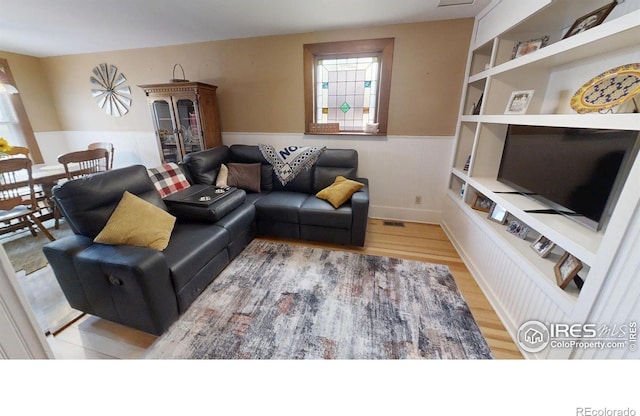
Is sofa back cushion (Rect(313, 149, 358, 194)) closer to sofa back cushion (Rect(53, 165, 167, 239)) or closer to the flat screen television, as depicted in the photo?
the flat screen television

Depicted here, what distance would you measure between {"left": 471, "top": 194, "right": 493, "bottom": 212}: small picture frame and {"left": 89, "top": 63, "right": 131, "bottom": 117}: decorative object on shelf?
4969 millimetres

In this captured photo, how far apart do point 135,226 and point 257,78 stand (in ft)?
8.02

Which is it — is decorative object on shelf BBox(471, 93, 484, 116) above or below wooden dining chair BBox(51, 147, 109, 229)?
above

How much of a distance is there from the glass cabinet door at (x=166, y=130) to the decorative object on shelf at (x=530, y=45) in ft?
12.3

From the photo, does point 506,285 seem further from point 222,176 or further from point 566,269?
point 222,176

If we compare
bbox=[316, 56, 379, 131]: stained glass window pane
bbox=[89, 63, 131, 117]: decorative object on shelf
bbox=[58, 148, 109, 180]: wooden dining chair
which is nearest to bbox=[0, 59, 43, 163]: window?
bbox=[89, 63, 131, 117]: decorative object on shelf

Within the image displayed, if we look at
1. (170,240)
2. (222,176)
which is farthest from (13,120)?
(170,240)

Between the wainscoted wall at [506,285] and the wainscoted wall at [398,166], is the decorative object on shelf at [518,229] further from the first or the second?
the wainscoted wall at [398,166]

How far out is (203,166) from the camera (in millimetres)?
2754

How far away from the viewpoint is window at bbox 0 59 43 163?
363cm

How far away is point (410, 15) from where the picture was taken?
2414 millimetres

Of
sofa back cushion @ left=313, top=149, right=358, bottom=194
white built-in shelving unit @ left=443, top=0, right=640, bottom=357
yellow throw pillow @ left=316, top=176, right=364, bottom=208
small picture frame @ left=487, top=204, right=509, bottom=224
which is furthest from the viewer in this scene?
sofa back cushion @ left=313, top=149, right=358, bottom=194

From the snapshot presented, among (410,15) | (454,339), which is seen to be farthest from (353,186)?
(410,15)
